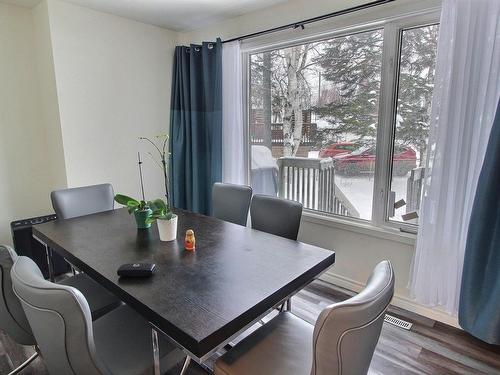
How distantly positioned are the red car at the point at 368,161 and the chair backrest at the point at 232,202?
838 millimetres

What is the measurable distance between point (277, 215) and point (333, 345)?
3.95ft

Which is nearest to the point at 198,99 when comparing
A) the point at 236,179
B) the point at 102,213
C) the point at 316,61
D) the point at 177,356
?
the point at 236,179

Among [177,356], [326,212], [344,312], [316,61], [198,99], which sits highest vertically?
[316,61]

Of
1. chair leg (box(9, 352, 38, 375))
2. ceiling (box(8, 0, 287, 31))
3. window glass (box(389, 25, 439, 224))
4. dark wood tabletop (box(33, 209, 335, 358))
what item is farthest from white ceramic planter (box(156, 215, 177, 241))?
ceiling (box(8, 0, 287, 31))

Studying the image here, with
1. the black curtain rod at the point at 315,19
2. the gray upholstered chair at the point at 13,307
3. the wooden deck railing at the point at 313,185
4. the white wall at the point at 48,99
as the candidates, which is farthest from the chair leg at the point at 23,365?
the black curtain rod at the point at 315,19

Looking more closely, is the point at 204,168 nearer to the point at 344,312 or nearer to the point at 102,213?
the point at 102,213

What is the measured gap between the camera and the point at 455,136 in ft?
6.16

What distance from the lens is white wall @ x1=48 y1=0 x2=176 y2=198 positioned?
274 cm

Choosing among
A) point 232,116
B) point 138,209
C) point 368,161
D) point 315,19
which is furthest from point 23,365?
point 315,19

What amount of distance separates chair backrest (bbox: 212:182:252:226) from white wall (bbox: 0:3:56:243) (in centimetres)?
188

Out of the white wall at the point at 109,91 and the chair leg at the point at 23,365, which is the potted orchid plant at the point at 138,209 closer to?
the chair leg at the point at 23,365

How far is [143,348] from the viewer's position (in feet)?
4.20

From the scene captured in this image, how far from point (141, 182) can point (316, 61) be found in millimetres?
2169

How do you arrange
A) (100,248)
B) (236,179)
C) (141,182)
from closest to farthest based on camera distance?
(100,248), (236,179), (141,182)
